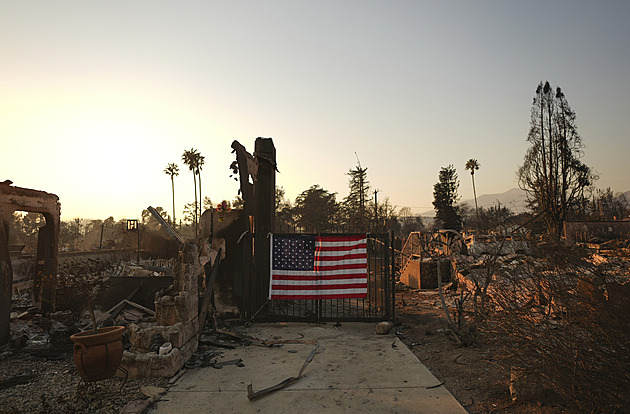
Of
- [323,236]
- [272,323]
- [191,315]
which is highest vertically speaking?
[323,236]

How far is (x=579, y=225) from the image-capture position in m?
23.5

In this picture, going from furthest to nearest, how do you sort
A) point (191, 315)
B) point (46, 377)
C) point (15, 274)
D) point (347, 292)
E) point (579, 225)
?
point (579, 225) < point (15, 274) < point (347, 292) < point (191, 315) < point (46, 377)

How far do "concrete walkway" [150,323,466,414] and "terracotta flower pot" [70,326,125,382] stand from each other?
88 centimetres

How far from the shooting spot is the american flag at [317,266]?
8.16 metres

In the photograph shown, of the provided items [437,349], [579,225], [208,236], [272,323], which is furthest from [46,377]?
[579,225]

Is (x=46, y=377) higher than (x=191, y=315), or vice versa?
(x=191, y=315)

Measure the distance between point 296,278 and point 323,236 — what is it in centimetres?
117

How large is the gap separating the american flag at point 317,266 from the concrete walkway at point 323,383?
4.68ft

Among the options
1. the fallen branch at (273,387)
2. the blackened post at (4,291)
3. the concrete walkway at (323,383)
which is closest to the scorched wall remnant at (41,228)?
the blackened post at (4,291)

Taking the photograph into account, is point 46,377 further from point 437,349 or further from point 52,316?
point 437,349

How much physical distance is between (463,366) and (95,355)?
520 cm

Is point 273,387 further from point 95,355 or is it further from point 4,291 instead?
point 4,291

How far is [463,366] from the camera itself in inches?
211

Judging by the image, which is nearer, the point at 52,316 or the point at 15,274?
the point at 52,316
